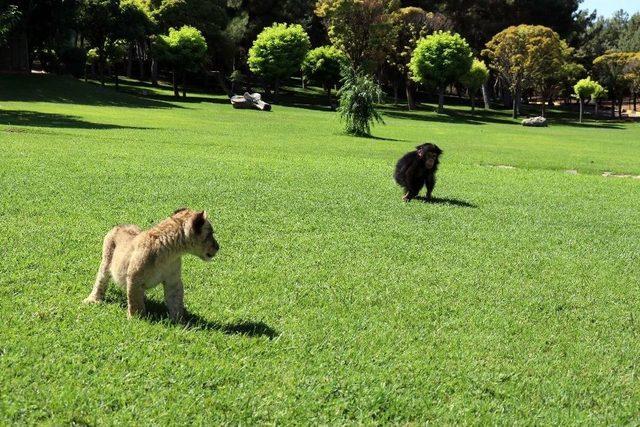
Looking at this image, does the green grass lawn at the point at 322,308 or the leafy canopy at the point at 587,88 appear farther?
the leafy canopy at the point at 587,88

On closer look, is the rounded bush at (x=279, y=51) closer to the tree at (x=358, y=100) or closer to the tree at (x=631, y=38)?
the tree at (x=358, y=100)

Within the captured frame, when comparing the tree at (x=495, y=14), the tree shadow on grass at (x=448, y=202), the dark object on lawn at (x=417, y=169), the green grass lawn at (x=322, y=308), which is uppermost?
the tree at (x=495, y=14)

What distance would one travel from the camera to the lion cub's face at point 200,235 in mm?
4559

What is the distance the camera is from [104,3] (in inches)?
2018

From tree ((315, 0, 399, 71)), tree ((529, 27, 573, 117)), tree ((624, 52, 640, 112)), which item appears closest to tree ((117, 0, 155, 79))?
tree ((315, 0, 399, 71))

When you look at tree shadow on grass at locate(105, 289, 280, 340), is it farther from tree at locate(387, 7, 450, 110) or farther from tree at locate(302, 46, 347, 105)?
tree at locate(387, 7, 450, 110)

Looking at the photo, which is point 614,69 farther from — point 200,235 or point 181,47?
point 200,235

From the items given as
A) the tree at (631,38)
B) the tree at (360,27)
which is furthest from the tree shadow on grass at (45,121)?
the tree at (631,38)

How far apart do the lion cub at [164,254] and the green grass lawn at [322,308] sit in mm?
231

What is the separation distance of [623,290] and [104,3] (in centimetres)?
5279

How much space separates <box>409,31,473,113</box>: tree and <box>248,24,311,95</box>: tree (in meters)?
10.7

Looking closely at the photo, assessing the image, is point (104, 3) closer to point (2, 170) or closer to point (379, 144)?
point (379, 144)

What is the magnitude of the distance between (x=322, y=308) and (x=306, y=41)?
174ft

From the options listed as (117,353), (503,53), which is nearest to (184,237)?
(117,353)
